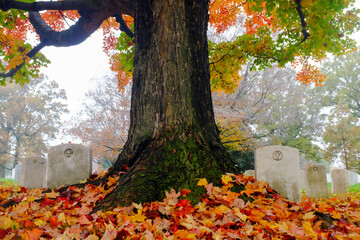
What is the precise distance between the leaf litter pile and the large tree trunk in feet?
0.76

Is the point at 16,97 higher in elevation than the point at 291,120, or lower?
higher

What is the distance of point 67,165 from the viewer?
5.77 meters

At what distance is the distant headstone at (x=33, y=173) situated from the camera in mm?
8852

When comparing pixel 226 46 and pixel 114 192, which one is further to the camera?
pixel 226 46

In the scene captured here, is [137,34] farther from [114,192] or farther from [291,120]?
[291,120]

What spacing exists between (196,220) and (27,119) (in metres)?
29.8

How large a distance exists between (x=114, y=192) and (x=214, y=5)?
7049 mm

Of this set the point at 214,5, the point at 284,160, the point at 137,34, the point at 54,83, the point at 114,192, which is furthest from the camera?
the point at 54,83

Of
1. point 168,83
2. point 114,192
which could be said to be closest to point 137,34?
point 168,83

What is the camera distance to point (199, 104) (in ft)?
12.5

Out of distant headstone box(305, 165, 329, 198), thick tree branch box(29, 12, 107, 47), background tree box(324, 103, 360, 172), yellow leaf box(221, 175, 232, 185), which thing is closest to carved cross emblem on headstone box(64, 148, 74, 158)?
Result: thick tree branch box(29, 12, 107, 47)

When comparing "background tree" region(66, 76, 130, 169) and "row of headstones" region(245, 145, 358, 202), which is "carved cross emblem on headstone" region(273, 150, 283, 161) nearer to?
"row of headstones" region(245, 145, 358, 202)

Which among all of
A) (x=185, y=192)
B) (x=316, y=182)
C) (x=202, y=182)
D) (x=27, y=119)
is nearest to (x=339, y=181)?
(x=316, y=182)

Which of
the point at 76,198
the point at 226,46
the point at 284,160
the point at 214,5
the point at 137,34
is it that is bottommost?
the point at 76,198
